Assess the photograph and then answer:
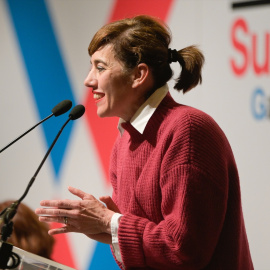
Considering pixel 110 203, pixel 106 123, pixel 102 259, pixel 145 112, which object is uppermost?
pixel 145 112

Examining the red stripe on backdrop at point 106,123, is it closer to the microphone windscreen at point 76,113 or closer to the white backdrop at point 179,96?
the white backdrop at point 179,96

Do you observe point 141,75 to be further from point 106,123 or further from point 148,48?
point 106,123

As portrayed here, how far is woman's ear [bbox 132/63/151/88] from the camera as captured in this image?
59.7 inches

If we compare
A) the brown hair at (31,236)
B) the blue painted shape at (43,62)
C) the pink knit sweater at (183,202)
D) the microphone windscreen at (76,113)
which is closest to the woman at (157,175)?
the pink knit sweater at (183,202)

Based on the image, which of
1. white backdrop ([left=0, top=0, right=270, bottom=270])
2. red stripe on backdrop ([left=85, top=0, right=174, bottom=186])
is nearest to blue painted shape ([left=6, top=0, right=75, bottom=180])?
white backdrop ([left=0, top=0, right=270, bottom=270])

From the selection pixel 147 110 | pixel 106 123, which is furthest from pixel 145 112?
pixel 106 123

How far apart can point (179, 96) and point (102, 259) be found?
3.40ft

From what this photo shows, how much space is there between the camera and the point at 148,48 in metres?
1.52

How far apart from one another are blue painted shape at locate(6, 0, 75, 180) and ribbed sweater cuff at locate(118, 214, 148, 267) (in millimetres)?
1593

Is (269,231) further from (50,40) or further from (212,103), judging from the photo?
(50,40)

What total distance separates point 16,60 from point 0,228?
1.91 m

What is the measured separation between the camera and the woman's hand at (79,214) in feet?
4.50

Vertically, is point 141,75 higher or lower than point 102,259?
higher

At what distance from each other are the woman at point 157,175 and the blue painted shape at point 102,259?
1.28 meters
